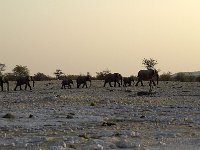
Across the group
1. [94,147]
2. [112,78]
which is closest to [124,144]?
[94,147]

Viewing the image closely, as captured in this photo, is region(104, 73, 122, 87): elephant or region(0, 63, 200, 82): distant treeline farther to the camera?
region(0, 63, 200, 82): distant treeline

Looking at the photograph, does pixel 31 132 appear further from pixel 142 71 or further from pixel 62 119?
pixel 142 71

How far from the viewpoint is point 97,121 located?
1809cm

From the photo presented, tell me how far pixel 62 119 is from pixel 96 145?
624 cm

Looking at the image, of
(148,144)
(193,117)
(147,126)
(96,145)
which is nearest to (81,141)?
(96,145)

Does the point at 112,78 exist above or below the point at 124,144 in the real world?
above

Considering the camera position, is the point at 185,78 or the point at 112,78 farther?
the point at 185,78

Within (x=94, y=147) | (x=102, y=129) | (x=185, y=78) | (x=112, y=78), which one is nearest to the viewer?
(x=94, y=147)

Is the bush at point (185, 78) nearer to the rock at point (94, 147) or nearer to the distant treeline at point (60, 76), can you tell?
the distant treeline at point (60, 76)

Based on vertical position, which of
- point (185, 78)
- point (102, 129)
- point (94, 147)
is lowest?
point (94, 147)

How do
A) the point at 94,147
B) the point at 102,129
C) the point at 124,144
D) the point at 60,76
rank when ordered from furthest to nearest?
the point at 60,76 → the point at 102,129 → the point at 124,144 → the point at 94,147

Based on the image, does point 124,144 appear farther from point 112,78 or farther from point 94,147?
point 112,78

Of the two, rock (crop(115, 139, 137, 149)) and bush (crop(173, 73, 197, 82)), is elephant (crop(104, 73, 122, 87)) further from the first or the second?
rock (crop(115, 139, 137, 149))

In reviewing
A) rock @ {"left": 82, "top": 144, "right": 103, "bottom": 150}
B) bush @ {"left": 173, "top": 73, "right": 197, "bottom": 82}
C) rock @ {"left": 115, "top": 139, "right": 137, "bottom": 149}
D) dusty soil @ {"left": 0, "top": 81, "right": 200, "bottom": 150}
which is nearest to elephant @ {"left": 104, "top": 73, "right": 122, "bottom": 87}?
bush @ {"left": 173, "top": 73, "right": 197, "bottom": 82}
